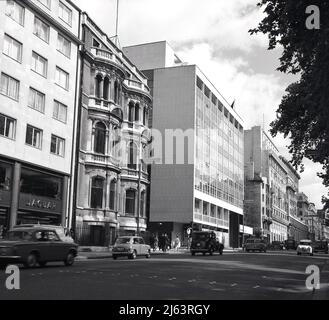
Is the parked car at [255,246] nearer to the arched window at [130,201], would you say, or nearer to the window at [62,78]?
the arched window at [130,201]

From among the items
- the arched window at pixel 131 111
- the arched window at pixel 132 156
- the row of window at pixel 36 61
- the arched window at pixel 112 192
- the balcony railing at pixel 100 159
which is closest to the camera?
the row of window at pixel 36 61

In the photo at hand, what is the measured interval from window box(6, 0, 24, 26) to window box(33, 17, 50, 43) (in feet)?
5.21

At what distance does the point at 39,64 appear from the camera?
3731 centimetres

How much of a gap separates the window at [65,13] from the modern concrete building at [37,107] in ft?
0.26

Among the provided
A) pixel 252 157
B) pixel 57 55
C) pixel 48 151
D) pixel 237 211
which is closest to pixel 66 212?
pixel 48 151

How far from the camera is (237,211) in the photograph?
295 feet

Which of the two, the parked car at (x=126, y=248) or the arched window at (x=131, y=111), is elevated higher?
the arched window at (x=131, y=111)

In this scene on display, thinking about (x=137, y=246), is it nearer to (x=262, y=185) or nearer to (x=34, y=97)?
(x=34, y=97)

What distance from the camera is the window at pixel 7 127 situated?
33.0 meters

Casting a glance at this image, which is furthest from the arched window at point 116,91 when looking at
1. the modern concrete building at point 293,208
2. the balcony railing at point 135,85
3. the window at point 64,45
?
the modern concrete building at point 293,208

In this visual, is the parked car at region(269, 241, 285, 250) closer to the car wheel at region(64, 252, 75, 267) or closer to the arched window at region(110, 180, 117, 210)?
the arched window at region(110, 180, 117, 210)

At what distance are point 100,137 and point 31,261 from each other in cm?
2501

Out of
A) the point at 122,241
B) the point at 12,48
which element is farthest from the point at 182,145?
the point at 122,241

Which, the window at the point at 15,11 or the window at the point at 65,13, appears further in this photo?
the window at the point at 65,13
